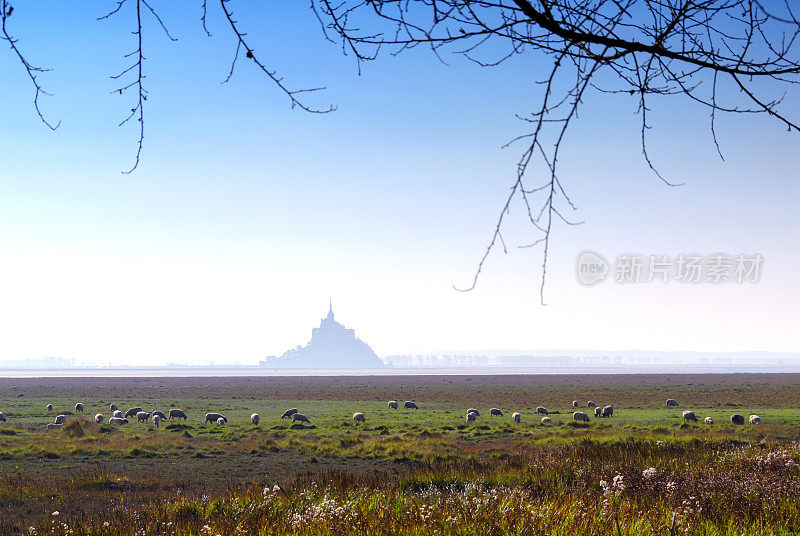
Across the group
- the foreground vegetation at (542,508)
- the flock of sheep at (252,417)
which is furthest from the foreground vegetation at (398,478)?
the flock of sheep at (252,417)

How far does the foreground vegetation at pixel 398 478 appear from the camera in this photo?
6930mm

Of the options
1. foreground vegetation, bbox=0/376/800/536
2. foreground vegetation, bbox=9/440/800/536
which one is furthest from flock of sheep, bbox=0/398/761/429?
foreground vegetation, bbox=9/440/800/536

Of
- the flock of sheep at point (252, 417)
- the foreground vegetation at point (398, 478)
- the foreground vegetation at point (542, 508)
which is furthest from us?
the flock of sheep at point (252, 417)

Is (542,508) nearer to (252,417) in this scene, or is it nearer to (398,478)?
(398,478)

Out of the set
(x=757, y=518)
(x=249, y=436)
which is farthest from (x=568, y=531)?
(x=249, y=436)

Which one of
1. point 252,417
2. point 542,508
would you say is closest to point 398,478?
point 542,508

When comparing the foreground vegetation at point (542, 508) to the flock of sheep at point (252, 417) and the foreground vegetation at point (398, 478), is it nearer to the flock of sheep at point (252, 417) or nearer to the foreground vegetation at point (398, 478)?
the foreground vegetation at point (398, 478)

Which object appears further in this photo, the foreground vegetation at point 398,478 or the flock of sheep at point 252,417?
the flock of sheep at point 252,417

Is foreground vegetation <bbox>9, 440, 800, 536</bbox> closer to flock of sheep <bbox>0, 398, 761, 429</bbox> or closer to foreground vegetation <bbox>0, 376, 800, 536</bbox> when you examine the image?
foreground vegetation <bbox>0, 376, 800, 536</bbox>

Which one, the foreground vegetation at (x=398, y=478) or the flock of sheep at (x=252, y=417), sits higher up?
the foreground vegetation at (x=398, y=478)

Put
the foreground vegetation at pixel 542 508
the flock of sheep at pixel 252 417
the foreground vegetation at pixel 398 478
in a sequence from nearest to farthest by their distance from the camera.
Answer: the foreground vegetation at pixel 542 508 → the foreground vegetation at pixel 398 478 → the flock of sheep at pixel 252 417

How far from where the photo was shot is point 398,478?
50.4 ft

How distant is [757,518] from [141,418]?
3908 centimetres

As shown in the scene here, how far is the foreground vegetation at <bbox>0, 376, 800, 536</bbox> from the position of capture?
6.93 m
